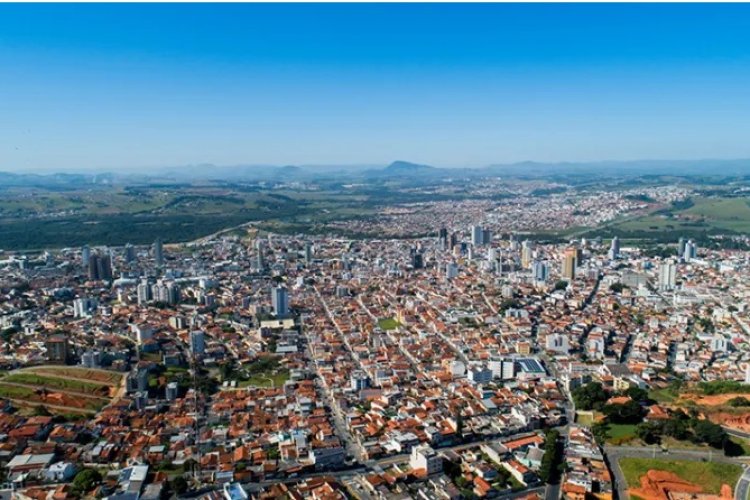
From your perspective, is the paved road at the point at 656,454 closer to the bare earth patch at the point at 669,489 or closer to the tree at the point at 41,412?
the bare earth patch at the point at 669,489

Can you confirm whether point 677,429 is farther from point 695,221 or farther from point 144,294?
point 695,221

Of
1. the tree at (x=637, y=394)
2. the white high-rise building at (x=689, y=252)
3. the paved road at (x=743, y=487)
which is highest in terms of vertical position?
the white high-rise building at (x=689, y=252)

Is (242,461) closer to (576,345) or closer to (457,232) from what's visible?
(576,345)

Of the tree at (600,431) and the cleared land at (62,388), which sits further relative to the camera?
the cleared land at (62,388)

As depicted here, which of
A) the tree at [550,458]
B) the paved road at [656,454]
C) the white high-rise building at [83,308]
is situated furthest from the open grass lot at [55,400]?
the paved road at [656,454]

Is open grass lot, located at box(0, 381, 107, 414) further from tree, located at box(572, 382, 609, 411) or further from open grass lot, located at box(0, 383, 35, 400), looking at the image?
tree, located at box(572, 382, 609, 411)

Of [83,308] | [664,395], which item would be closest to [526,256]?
[664,395]
